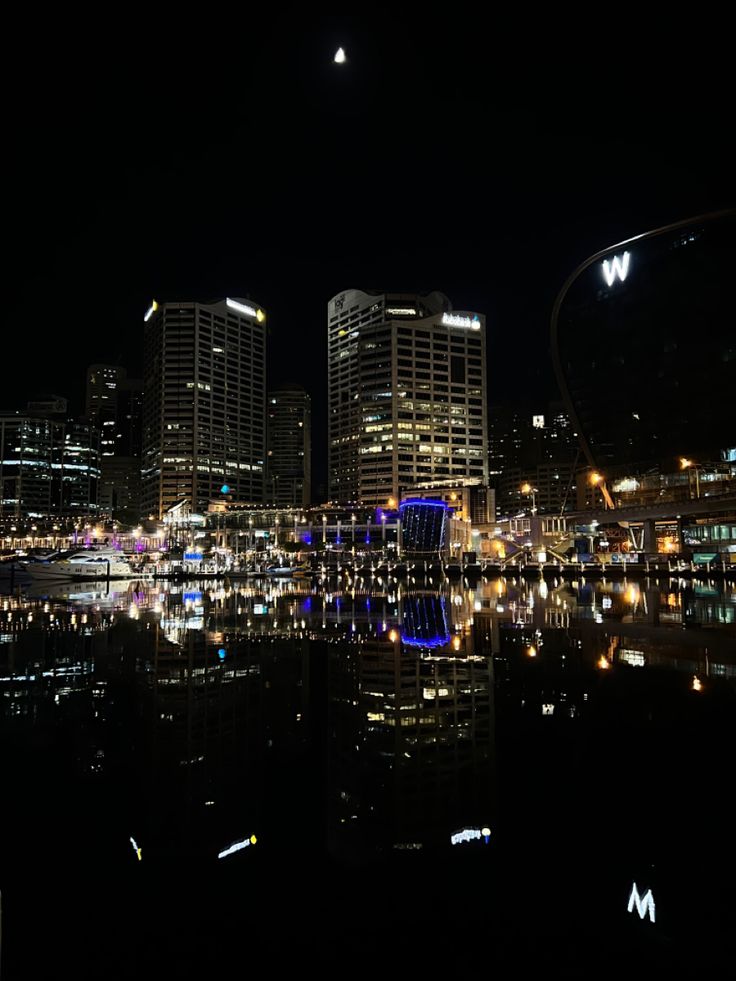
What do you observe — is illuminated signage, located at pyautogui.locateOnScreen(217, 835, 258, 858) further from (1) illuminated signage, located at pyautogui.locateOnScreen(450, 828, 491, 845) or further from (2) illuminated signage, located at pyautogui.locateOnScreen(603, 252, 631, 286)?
(2) illuminated signage, located at pyautogui.locateOnScreen(603, 252, 631, 286)

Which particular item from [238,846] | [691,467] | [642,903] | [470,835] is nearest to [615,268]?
[691,467]

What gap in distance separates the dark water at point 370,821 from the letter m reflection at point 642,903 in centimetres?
3

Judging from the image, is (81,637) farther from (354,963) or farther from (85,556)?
(85,556)

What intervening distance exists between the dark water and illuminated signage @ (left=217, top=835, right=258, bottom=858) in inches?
2.3

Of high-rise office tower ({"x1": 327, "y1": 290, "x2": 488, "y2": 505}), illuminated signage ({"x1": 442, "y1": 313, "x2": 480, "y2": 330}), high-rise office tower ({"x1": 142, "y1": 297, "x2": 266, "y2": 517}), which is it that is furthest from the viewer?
high-rise office tower ({"x1": 142, "y1": 297, "x2": 266, "y2": 517})

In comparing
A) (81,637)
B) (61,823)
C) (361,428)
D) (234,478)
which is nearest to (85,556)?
(81,637)

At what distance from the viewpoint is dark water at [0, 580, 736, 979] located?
9.96ft

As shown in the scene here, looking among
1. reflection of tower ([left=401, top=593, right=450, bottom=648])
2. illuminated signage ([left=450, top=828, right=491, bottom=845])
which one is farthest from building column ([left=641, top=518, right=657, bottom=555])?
illuminated signage ([left=450, top=828, right=491, bottom=845])

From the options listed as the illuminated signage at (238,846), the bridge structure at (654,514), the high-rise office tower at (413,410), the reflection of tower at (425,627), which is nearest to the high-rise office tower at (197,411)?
the high-rise office tower at (413,410)

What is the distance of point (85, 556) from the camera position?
238ft

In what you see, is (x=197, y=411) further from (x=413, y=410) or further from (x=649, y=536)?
(x=649, y=536)

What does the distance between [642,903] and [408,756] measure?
9.36 feet

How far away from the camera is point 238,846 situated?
417 centimetres

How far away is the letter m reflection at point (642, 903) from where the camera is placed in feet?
10.8
